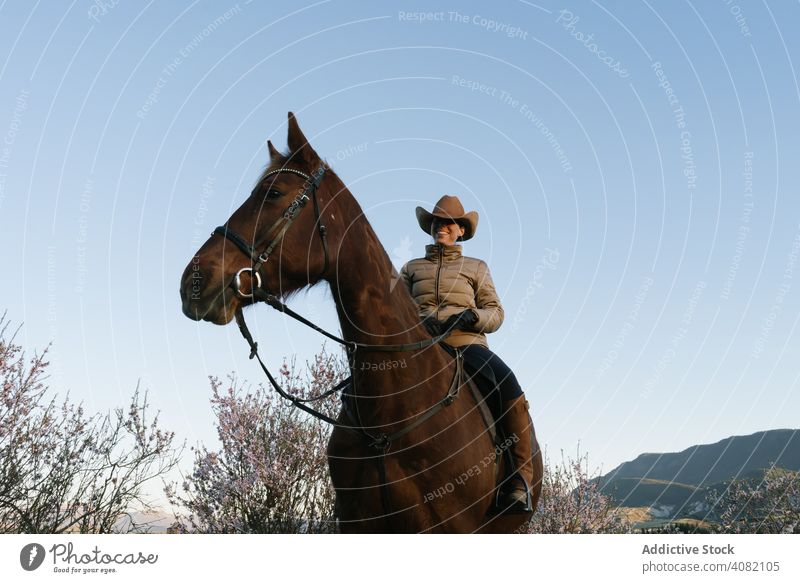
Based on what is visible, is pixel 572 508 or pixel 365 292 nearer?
pixel 365 292

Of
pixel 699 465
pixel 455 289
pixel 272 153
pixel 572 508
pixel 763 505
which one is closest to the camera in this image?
pixel 272 153

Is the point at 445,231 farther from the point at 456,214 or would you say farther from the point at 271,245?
the point at 271,245

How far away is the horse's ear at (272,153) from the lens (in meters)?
6.36

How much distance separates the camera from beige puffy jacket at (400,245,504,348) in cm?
731

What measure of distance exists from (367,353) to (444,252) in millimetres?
1991

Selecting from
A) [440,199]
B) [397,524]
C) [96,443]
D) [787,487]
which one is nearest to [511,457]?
[397,524]

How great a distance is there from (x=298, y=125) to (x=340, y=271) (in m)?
1.34

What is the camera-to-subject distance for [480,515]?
6.43 metres

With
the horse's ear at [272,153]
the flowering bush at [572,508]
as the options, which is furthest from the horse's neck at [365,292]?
the flowering bush at [572,508]

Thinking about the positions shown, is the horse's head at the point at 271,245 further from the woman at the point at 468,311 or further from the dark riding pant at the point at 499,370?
the dark riding pant at the point at 499,370

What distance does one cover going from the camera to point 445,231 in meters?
7.77

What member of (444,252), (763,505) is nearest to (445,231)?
(444,252)

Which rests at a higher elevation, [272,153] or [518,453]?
[272,153]

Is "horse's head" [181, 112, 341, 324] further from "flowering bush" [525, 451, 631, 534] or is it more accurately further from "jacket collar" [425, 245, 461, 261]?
"flowering bush" [525, 451, 631, 534]
